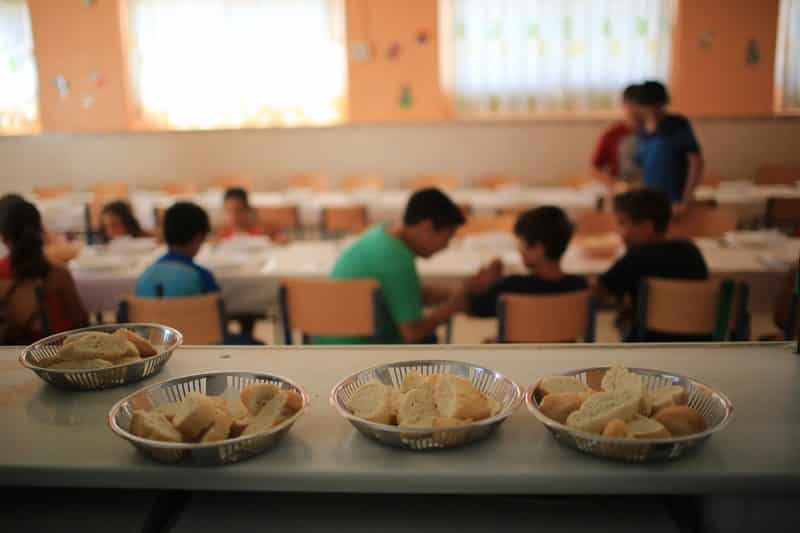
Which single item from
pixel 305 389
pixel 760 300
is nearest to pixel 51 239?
pixel 305 389

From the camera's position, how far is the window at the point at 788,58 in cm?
694

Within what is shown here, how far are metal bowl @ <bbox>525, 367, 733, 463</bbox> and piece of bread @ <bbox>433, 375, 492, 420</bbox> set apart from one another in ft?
0.24

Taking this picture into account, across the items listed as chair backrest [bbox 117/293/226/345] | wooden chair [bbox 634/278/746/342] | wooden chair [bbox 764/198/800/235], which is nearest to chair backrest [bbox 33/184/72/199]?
Result: chair backrest [bbox 117/293/226/345]

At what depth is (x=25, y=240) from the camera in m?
2.70

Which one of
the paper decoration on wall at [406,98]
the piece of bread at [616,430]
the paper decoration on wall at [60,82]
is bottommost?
the piece of bread at [616,430]

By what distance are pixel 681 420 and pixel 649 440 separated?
82 millimetres

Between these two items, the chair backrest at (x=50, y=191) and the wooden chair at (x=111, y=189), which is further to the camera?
the wooden chair at (x=111, y=189)

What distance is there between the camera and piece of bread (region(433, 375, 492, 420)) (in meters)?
1.12

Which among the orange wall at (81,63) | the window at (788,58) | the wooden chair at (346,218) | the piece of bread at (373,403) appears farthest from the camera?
the orange wall at (81,63)

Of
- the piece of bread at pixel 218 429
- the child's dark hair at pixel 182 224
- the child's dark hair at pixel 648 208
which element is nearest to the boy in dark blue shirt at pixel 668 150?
the child's dark hair at pixel 648 208

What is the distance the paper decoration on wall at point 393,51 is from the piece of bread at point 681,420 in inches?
256

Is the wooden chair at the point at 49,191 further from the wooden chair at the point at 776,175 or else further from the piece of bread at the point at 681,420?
the piece of bread at the point at 681,420

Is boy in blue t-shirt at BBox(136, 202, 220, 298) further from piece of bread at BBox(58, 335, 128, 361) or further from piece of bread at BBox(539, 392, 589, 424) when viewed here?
piece of bread at BBox(539, 392, 589, 424)

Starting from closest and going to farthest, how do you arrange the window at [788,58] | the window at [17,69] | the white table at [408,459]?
the white table at [408,459], the window at [17,69], the window at [788,58]
